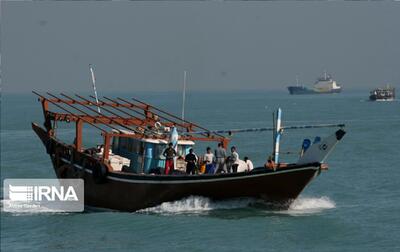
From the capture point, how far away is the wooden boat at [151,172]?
31281mm

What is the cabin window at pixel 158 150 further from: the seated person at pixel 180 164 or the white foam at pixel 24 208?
the white foam at pixel 24 208

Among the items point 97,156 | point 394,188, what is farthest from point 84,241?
point 394,188

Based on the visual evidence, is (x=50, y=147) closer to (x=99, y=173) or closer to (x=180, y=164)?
(x=99, y=173)

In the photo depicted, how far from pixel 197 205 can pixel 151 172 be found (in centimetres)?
247

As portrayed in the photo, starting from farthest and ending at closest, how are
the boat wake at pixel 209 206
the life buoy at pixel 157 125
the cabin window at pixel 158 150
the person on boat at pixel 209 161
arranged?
the life buoy at pixel 157 125, the cabin window at pixel 158 150, the person on boat at pixel 209 161, the boat wake at pixel 209 206

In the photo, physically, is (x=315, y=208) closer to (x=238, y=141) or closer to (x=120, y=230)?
(x=120, y=230)

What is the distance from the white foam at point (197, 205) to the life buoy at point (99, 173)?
2.77 m

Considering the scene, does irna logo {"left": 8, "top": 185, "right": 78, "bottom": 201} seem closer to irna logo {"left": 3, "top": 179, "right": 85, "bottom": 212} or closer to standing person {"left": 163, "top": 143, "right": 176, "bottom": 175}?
irna logo {"left": 3, "top": 179, "right": 85, "bottom": 212}

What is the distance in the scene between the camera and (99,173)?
112 ft

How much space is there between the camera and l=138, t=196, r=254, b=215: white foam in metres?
32.4

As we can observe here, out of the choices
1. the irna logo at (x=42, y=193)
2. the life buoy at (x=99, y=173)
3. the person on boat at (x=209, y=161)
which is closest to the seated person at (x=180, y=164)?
the person on boat at (x=209, y=161)

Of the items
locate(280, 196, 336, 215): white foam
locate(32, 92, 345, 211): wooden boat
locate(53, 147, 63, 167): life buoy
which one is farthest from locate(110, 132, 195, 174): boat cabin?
locate(280, 196, 336, 215): white foam

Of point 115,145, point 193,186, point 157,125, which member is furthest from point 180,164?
point 115,145

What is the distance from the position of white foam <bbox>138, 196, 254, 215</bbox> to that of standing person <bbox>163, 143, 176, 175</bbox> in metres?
1.29
